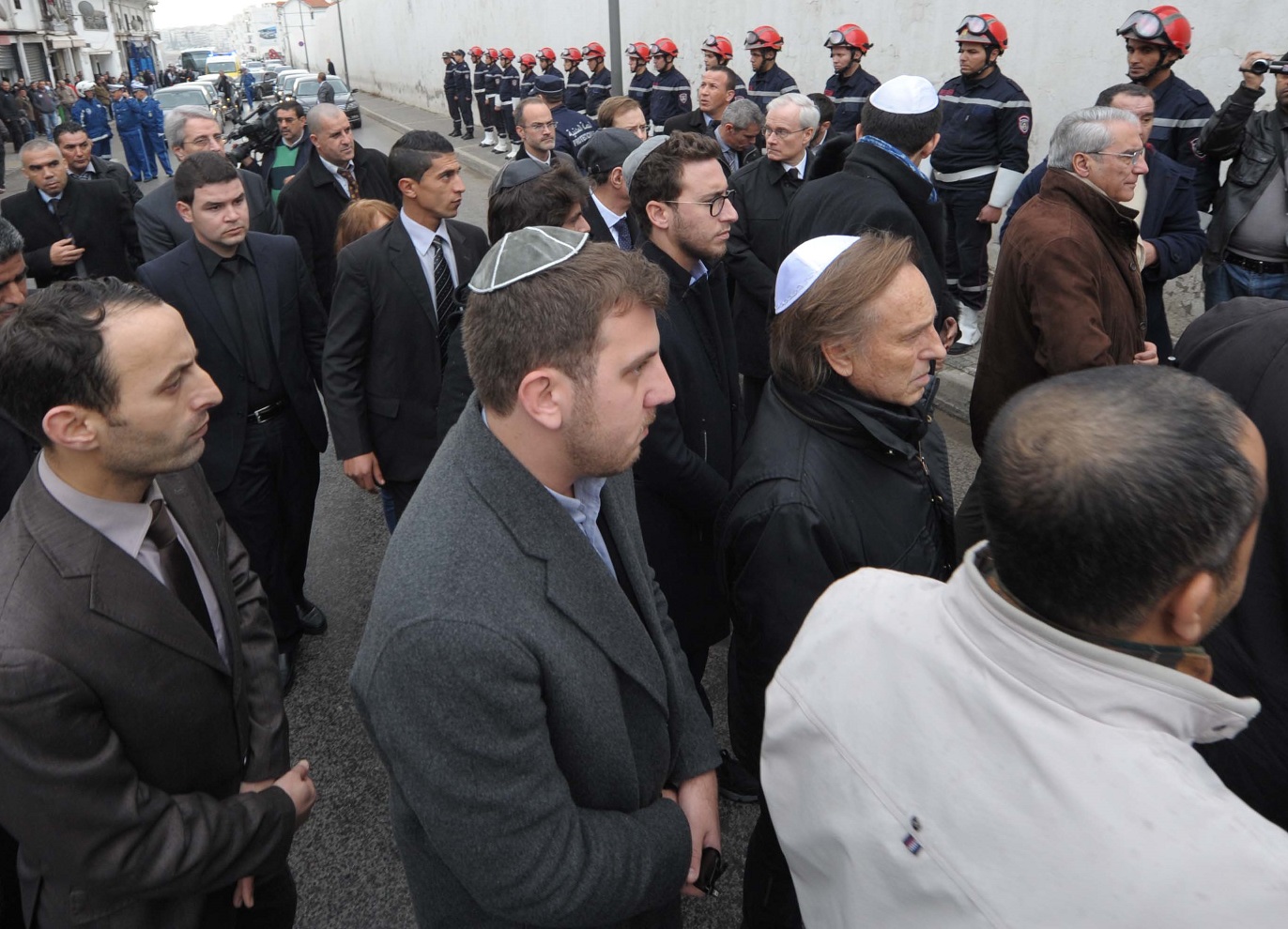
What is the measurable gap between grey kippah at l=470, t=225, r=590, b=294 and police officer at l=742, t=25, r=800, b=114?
357 inches

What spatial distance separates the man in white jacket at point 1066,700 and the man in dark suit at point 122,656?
1.13m

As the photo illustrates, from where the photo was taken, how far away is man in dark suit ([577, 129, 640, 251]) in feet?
13.7

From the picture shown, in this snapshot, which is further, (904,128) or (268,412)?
(904,128)

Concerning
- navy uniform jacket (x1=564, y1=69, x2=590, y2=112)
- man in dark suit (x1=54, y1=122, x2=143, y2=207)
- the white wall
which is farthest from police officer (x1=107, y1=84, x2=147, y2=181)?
man in dark suit (x1=54, y1=122, x2=143, y2=207)

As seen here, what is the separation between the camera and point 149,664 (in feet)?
4.99

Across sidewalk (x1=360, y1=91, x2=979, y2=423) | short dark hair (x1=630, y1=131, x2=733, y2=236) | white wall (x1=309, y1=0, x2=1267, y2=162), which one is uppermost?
white wall (x1=309, y1=0, x2=1267, y2=162)

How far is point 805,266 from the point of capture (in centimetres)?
203

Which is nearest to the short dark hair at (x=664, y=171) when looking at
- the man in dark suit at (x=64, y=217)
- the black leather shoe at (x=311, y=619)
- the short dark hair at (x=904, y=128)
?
the short dark hair at (x=904, y=128)

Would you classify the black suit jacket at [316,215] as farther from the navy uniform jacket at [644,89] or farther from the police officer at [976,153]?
the navy uniform jacket at [644,89]

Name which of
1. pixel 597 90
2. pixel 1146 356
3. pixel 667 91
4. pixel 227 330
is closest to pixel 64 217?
pixel 227 330

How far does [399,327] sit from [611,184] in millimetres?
1464

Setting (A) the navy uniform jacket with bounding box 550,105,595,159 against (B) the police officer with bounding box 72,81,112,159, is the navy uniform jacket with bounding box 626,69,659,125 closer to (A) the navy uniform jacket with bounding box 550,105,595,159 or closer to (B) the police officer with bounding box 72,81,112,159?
(A) the navy uniform jacket with bounding box 550,105,595,159

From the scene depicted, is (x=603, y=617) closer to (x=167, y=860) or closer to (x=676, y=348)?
(x=167, y=860)

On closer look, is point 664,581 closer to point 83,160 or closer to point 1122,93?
point 1122,93
